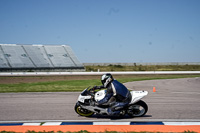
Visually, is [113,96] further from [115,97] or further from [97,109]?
[97,109]

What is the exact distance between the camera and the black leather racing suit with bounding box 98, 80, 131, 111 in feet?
24.3

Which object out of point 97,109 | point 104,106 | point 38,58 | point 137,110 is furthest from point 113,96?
point 38,58

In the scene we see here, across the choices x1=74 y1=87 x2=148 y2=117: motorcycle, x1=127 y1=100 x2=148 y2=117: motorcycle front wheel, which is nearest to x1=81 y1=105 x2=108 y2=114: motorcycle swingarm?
x1=74 y1=87 x2=148 y2=117: motorcycle

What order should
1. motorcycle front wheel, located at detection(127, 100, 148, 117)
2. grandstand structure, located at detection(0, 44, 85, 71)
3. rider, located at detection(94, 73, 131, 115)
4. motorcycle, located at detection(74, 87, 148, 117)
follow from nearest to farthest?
1. rider, located at detection(94, 73, 131, 115)
2. motorcycle, located at detection(74, 87, 148, 117)
3. motorcycle front wheel, located at detection(127, 100, 148, 117)
4. grandstand structure, located at detection(0, 44, 85, 71)

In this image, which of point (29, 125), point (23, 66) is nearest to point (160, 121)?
point (29, 125)

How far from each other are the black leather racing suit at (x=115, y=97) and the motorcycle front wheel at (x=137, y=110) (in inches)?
11.8

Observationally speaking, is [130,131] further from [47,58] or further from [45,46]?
[45,46]

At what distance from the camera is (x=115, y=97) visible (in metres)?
7.50

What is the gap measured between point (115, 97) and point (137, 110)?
0.87 m

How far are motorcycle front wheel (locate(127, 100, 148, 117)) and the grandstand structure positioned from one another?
46569mm

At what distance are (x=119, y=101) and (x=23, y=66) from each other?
48216 millimetres

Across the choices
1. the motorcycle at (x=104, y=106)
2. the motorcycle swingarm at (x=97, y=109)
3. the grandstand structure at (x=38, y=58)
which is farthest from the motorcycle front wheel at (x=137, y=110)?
the grandstand structure at (x=38, y=58)

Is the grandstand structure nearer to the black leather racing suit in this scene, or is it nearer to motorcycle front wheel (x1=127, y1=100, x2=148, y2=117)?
the black leather racing suit

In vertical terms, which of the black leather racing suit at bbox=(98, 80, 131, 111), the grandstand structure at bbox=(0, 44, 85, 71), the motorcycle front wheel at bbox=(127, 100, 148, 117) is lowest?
the motorcycle front wheel at bbox=(127, 100, 148, 117)
